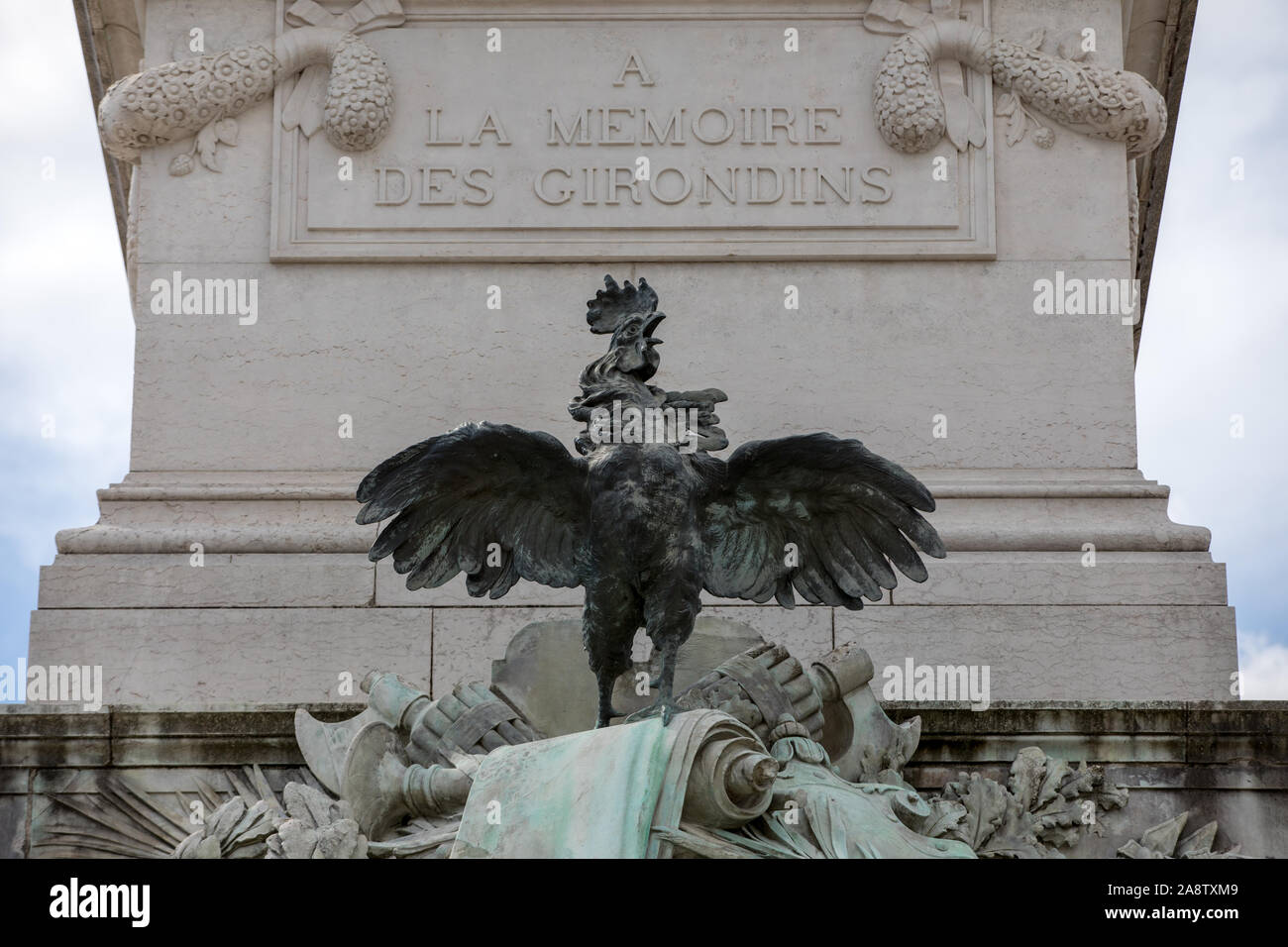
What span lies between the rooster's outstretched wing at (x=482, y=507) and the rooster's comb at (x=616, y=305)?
25.8 inches

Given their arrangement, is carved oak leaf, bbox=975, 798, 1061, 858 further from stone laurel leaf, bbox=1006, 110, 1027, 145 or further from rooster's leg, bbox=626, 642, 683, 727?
stone laurel leaf, bbox=1006, 110, 1027, 145

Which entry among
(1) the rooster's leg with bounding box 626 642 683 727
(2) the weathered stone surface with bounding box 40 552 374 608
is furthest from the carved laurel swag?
(1) the rooster's leg with bounding box 626 642 683 727

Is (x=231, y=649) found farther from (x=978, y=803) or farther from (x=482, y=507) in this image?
(x=978, y=803)

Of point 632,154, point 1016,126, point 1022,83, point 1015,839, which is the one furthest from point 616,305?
point 1022,83

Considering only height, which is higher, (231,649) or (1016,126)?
(1016,126)

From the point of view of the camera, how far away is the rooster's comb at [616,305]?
1294cm

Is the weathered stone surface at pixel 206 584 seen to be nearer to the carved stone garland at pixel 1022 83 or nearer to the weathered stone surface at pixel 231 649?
the weathered stone surface at pixel 231 649

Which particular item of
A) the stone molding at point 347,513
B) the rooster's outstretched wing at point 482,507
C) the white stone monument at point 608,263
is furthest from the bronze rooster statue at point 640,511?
the stone molding at point 347,513

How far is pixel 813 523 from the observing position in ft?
42.7

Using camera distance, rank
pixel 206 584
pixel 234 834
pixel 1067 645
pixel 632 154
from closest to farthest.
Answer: pixel 234 834 < pixel 1067 645 < pixel 206 584 < pixel 632 154

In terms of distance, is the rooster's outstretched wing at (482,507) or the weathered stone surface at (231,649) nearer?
the rooster's outstretched wing at (482,507)

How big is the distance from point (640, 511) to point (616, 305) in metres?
1.17

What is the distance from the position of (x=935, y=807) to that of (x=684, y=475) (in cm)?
221
